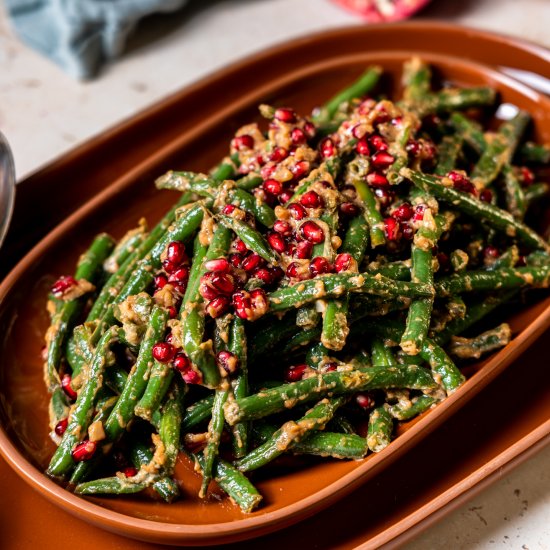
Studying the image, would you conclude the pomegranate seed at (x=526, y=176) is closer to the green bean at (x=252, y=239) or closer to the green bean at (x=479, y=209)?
the green bean at (x=479, y=209)

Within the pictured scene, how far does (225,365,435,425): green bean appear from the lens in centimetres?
256

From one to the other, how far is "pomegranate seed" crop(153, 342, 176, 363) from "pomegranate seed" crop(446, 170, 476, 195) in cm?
133

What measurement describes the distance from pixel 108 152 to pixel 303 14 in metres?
2.22

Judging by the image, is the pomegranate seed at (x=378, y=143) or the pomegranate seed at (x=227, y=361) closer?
the pomegranate seed at (x=227, y=361)

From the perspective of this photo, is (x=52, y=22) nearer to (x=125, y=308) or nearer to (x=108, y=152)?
(x=108, y=152)

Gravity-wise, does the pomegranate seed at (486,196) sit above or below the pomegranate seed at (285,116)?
above

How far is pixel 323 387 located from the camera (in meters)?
2.63

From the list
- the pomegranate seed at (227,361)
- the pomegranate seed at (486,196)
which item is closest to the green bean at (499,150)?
the pomegranate seed at (486,196)

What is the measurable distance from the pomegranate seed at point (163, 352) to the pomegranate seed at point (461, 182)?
1.33 m

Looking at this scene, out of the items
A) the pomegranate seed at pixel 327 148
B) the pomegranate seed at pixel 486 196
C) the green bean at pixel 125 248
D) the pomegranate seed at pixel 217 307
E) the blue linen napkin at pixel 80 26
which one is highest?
the pomegranate seed at pixel 486 196

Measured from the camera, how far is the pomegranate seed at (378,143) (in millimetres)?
3057

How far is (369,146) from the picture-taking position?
307 cm

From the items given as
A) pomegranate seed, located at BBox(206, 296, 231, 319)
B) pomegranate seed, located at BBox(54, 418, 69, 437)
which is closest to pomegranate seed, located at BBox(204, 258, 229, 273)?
pomegranate seed, located at BBox(206, 296, 231, 319)

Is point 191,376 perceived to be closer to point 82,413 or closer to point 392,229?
point 82,413
